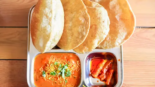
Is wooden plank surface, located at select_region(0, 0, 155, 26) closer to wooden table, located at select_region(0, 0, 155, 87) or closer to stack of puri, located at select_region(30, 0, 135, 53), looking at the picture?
wooden table, located at select_region(0, 0, 155, 87)

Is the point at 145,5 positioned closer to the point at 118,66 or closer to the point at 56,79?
the point at 118,66

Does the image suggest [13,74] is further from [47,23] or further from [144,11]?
[144,11]

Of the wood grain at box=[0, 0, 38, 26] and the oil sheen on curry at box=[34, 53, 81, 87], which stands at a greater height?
the wood grain at box=[0, 0, 38, 26]

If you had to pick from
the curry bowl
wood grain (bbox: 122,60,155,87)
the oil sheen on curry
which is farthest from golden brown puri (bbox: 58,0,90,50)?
wood grain (bbox: 122,60,155,87)

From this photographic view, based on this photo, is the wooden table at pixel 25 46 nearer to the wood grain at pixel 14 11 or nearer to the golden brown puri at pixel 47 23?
the wood grain at pixel 14 11

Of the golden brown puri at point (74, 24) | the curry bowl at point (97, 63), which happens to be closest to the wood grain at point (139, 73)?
the curry bowl at point (97, 63)

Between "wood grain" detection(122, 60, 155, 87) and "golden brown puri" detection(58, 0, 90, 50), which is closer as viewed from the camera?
"golden brown puri" detection(58, 0, 90, 50)
